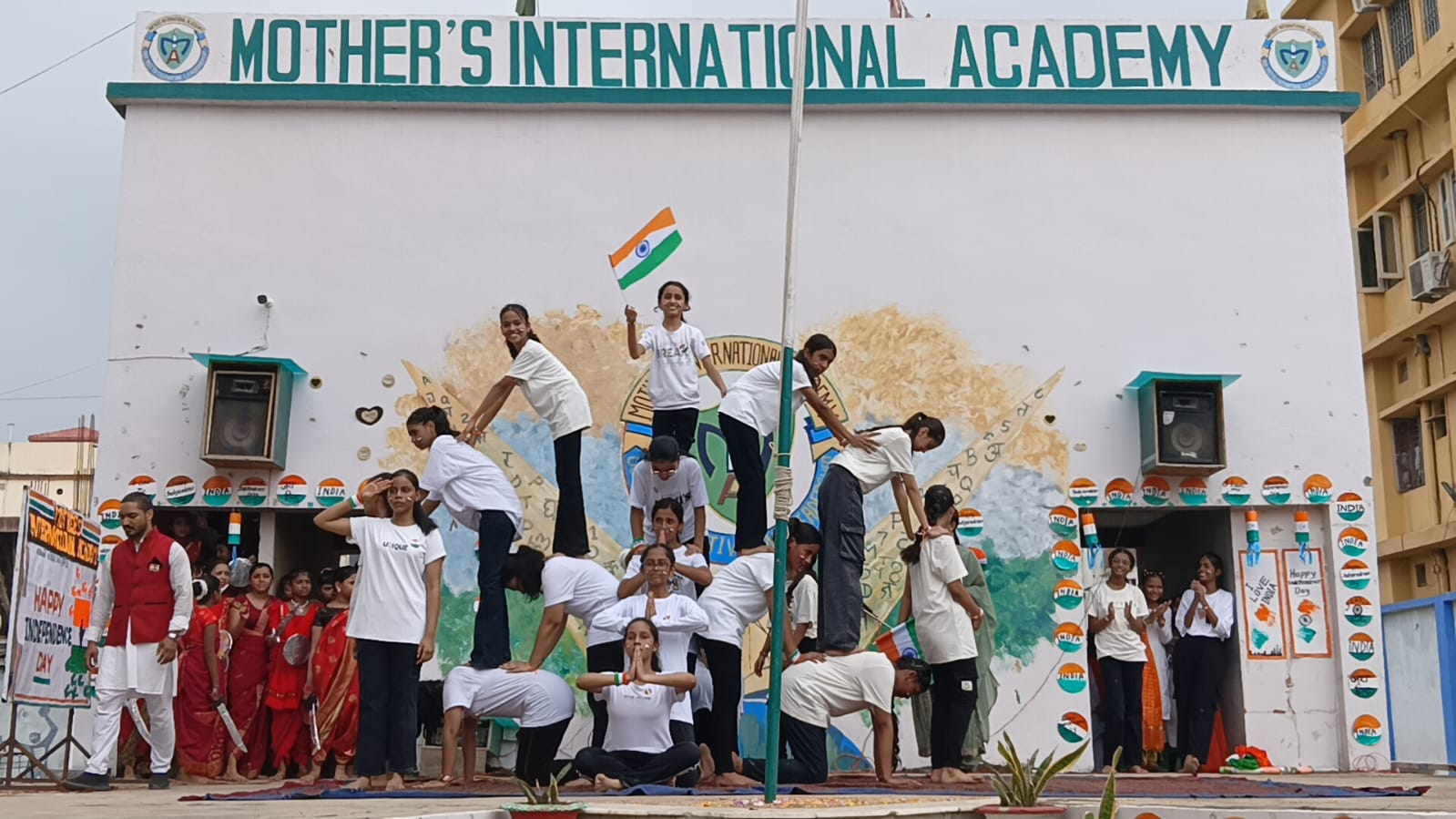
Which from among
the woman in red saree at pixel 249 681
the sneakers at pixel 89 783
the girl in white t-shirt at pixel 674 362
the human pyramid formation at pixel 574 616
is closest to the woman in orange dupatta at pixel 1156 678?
the human pyramid formation at pixel 574 616

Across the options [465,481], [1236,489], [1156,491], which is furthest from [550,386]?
[1236,489]

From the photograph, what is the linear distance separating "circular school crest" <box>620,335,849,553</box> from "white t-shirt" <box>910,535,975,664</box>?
8.39 ft

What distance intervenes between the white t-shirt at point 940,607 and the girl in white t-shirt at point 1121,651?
2.39m

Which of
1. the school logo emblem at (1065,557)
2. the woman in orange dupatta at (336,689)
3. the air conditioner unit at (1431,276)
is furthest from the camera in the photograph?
the air conditioner unit at (1431,276)

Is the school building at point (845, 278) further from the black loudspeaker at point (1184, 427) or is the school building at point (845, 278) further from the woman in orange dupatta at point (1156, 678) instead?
the woman in orange dupatta at point (1156, 678)

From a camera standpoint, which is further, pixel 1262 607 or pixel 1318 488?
pixel 1318 488

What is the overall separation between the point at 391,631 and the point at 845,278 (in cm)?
513

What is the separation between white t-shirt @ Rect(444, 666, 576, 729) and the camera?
794cm

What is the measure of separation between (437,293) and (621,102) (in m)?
2.08

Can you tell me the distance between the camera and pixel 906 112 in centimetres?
1195

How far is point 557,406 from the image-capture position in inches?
368

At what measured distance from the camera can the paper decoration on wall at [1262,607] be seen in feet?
37.1

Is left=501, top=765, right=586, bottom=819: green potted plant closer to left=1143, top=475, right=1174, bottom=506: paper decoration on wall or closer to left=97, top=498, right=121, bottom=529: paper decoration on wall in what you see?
left=97, top=498, right=121, bottom=529: paper decoration on wall

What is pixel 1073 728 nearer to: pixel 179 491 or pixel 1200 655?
pixel 1200 655
